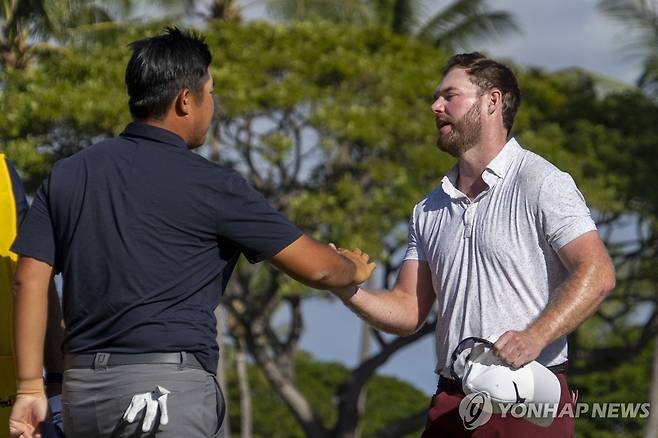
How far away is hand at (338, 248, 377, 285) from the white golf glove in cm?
79

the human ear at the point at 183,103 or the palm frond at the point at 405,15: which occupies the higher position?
the palm frond at the point at 405,15

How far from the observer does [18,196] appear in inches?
171

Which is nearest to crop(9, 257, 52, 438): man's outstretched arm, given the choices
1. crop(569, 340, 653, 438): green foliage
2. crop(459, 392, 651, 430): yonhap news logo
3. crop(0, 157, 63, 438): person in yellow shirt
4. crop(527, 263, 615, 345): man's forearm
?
crop(0, 157, 63, 438): person in yellow shirt

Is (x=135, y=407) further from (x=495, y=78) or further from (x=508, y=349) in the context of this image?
(x=495, y=78)

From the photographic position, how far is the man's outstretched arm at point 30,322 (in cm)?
361

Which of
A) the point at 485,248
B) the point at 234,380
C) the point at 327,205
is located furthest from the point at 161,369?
the point at 234,380

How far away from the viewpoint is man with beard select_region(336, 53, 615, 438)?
3980 mm

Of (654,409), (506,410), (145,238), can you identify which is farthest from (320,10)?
(145,238)

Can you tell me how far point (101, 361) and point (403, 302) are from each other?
1420mm

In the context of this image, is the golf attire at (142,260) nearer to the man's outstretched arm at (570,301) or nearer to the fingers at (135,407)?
the fingers at (135,407)

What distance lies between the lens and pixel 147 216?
355cm

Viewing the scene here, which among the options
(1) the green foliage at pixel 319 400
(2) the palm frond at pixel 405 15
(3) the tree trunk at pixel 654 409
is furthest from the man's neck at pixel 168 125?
(1) the green foliage at pixel 319 400

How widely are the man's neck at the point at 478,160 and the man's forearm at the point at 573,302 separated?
594mm

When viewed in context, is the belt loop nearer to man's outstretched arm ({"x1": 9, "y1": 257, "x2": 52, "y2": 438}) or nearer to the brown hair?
man's outstretched arm ({"x1": 9, "y1": 257, "x2": 52, "y2": 438})
